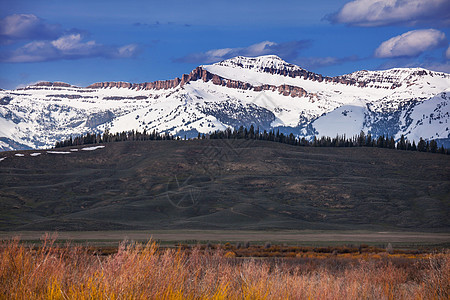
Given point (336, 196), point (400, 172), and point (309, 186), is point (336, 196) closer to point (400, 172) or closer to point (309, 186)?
point (309, 186)

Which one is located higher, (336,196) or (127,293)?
(127,293)

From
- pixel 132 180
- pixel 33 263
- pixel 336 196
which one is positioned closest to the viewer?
pixel 33 263

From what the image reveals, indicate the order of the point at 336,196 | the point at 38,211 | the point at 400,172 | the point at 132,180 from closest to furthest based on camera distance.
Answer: the point at 38,211 → the point at 336,196 → the point at 132,180 → the point at 400,172

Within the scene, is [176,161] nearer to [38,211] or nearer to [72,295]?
[38,211]

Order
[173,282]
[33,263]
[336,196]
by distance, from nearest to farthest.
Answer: [173,282] → [33,263] → [336,196]

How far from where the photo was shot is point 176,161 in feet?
625

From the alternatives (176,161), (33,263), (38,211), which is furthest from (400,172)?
(33,263)

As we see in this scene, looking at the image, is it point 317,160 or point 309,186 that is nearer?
point 309,186

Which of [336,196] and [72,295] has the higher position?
[72,295]

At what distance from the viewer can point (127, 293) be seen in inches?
410

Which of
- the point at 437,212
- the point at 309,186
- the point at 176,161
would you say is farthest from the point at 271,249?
the point at 176,161

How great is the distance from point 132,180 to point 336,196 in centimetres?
5875

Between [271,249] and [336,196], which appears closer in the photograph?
[271,249]

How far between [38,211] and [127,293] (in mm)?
122919
